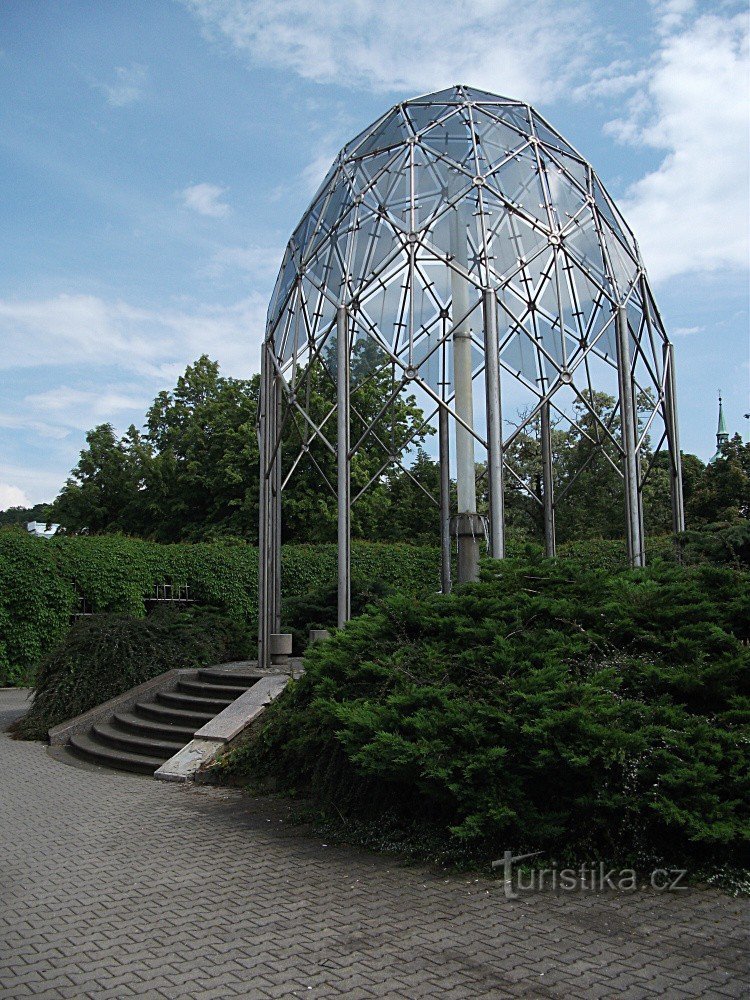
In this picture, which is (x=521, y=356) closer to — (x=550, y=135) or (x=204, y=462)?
(x=550, y=135)

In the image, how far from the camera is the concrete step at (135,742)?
1078cm

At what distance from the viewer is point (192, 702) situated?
12078mm

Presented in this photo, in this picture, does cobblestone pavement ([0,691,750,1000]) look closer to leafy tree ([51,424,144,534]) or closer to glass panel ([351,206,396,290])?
glass panel ([351,206,396,290])

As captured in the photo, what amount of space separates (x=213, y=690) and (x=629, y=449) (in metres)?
6.98

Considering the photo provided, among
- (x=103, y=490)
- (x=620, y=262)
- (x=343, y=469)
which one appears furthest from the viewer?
(x=103, y=490)

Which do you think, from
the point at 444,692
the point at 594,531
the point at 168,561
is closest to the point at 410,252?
the point at 444,692

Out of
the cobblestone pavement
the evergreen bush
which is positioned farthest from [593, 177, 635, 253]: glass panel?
the cobblestone pavement

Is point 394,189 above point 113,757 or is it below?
above

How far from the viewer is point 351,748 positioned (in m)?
6.61

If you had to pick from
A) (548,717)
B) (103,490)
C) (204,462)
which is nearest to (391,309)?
(548,717)

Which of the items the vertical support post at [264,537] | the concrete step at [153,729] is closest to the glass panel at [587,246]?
the vertical support post at [264,537]

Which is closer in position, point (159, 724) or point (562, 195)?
point (159, 724)

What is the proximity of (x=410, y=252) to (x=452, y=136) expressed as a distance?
2369mm

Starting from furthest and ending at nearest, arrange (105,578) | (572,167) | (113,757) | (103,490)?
(103,490) → (105,578) → (572,167) → (113,757)
